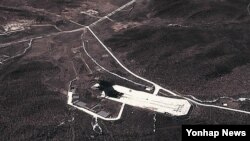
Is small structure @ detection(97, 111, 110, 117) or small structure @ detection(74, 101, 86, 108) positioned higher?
small structure @ detection(74, 101, 86, 108)

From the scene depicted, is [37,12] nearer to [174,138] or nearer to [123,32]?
[123,32]

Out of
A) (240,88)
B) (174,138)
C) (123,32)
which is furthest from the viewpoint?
(123,32)

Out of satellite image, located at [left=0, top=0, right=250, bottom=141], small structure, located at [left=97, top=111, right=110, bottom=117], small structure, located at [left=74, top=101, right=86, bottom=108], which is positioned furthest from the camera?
small structure, located at [left=74, top=101, right=86, bottom=108]

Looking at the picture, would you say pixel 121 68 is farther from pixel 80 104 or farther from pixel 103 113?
pixel 103 113

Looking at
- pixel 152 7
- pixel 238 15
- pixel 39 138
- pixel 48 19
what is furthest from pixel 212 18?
pixel 39 138

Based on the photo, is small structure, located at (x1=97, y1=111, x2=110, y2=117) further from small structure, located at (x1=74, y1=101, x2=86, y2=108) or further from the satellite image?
small structure, located at (x1=74, y1=101, x2=86, y2=108)

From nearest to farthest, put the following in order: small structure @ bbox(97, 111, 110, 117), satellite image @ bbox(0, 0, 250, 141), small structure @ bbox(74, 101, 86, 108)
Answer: satellite image @ bbox(0, 0, 250, 141) → small structure @ bbox(97, 111, 110, 117) → small structure @ bbox(74, 101, 86, 108)

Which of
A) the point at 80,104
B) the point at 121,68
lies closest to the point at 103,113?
the point at 80,104

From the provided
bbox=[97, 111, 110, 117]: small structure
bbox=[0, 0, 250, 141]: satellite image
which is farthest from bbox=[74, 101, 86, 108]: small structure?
bbox=[97, 111, 110, 117]: small structure
